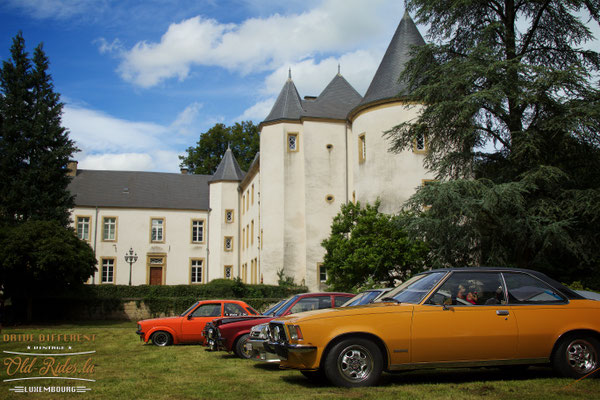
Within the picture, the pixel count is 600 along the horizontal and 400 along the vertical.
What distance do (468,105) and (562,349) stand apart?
11420mm

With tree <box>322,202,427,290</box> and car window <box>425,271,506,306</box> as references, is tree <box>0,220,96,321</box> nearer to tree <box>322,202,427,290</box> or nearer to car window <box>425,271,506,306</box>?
tree <box>322,202,427,290</box>

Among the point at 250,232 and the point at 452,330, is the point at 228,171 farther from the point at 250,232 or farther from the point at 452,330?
the point at 452,330

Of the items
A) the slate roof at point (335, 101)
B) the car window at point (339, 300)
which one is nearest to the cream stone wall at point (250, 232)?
the slate roof at point (335, 101)

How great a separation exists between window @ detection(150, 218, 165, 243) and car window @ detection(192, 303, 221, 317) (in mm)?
36699

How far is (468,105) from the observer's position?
59.1ft

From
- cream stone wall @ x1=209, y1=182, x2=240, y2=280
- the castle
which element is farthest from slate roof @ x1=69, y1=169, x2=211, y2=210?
cream stone wall @ x1=209, y1=182, x2=240, y2=280

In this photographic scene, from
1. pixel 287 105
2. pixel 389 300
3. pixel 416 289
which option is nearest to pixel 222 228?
pixel 287 105

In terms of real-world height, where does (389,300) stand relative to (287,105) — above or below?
below

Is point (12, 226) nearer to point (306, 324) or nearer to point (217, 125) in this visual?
point (306, 324)

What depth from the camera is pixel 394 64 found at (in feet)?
102

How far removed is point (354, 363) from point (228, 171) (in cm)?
4566

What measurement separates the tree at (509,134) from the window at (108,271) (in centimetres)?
3526

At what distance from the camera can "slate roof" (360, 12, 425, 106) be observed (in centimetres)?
3069

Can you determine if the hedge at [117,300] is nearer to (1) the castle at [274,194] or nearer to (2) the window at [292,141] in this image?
(1) the castle at [274,194]
